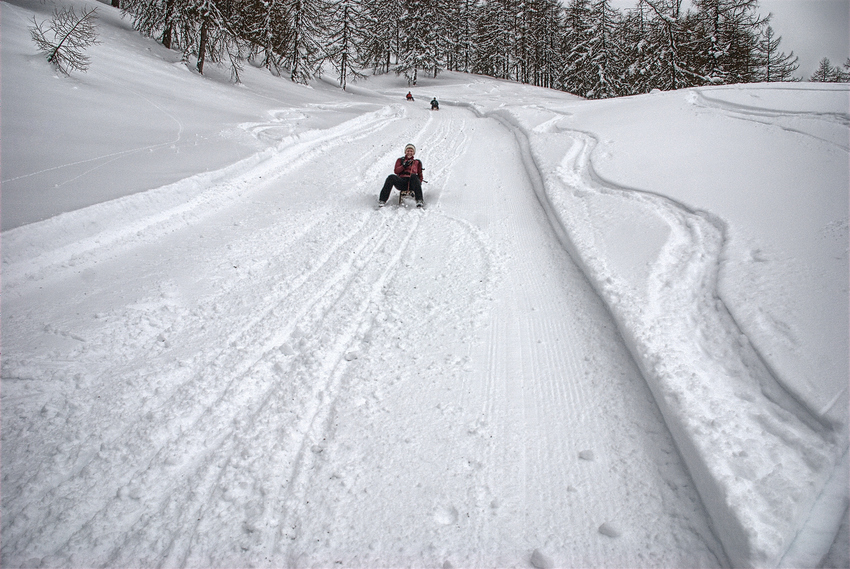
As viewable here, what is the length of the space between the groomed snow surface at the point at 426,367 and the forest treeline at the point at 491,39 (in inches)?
541

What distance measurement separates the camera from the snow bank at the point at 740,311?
1.92 meters

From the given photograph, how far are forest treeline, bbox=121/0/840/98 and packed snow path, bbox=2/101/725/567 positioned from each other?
16400mm

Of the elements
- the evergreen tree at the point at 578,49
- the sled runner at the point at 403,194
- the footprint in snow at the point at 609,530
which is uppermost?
the evergreen tree at the point at 578,49

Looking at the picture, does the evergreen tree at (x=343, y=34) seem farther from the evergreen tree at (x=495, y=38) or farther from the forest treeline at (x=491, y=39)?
the evergreen tree at (x=495, y=38)

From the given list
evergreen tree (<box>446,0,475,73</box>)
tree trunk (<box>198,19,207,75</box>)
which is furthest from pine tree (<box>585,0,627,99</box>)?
tree trunk (<box>198,19,207,75</box>)

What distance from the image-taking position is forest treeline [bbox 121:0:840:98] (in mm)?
17531

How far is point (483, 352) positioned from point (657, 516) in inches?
59.3

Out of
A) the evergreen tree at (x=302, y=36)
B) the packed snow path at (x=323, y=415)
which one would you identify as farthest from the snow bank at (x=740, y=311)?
the evergreen tree at (x=302, y=36)

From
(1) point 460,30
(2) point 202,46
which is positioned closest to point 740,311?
(2) point 202,46

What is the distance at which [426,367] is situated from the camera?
120 inches

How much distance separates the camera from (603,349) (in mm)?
3244

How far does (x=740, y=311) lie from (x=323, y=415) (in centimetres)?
308

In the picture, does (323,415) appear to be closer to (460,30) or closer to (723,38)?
(723,38)

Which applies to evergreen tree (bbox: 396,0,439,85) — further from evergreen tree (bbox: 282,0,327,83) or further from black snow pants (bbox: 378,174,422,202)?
black snow pants (bbox: 378,174,422,202)
